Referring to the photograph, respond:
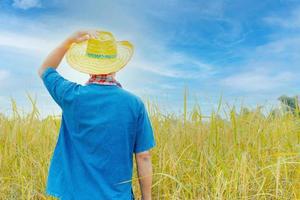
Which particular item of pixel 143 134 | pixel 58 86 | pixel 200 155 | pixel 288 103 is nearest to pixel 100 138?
pixel 143 134

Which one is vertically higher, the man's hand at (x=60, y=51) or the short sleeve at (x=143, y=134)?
the man's hand at (x=60, y=51)

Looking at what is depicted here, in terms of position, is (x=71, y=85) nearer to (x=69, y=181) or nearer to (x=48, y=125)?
(x=69, y=181)

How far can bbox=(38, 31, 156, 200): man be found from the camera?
1873 mm

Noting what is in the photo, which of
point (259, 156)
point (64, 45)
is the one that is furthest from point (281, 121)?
point (64, 45)

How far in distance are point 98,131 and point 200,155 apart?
44.5 inches

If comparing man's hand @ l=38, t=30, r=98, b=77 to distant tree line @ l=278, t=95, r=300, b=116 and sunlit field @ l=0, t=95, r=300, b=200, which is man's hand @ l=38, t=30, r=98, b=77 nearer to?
sunlit field @ l=0, t=95, r=300, b=200

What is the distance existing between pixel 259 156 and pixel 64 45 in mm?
1480

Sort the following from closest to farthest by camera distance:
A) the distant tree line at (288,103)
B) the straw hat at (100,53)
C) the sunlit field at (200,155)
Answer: the straw hat at (100,53), the sunlit field at (200,155), the distant tree line at (288,103)

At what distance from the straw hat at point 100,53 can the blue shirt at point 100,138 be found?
0.11 metres

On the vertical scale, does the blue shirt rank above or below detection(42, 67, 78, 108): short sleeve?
below

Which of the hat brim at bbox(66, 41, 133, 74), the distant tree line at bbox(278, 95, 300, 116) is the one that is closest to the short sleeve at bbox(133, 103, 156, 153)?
the hat brim at bbox(66, 41, 133, 74)

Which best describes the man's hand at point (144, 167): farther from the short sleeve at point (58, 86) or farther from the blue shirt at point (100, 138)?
the short sleeve at point (58, 86)

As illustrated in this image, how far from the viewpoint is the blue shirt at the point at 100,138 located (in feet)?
6.13

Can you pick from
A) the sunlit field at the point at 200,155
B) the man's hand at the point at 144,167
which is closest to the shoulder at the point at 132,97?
the man's hand at the point at 144,167
